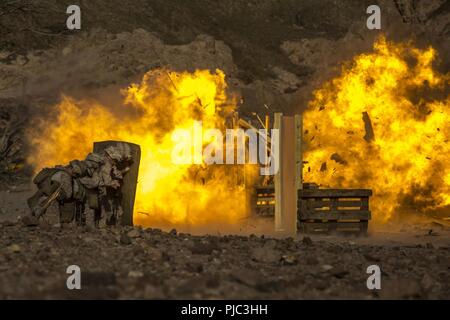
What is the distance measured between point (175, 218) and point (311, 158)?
4.87m

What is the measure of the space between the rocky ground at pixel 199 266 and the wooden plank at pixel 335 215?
3.12m

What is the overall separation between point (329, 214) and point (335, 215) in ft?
0.47

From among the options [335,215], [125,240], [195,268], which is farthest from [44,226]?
[335,215]

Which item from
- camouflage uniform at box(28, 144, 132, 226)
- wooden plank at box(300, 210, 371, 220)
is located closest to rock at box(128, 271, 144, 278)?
camouflage uniform at box(28, 144, 132, 226)

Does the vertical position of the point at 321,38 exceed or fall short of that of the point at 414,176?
it exceeds it

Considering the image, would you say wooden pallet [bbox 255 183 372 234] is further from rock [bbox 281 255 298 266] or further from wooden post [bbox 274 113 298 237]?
rock [bbox 281 255 298 266]

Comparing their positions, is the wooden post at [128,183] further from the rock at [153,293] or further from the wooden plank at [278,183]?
the rock at [153,293]

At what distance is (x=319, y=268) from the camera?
38.9 ft

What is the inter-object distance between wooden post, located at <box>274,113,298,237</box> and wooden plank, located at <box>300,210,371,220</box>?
0.33 meters

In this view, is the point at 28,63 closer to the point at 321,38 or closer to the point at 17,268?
the point at 321,38

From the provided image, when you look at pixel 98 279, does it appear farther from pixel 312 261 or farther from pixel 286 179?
pixel 286 179

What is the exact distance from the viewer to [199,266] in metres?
11.3

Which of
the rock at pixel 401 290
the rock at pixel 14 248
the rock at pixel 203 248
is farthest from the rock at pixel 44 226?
the rock at pixel 401 290

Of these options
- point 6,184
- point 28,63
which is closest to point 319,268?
point 6,184
